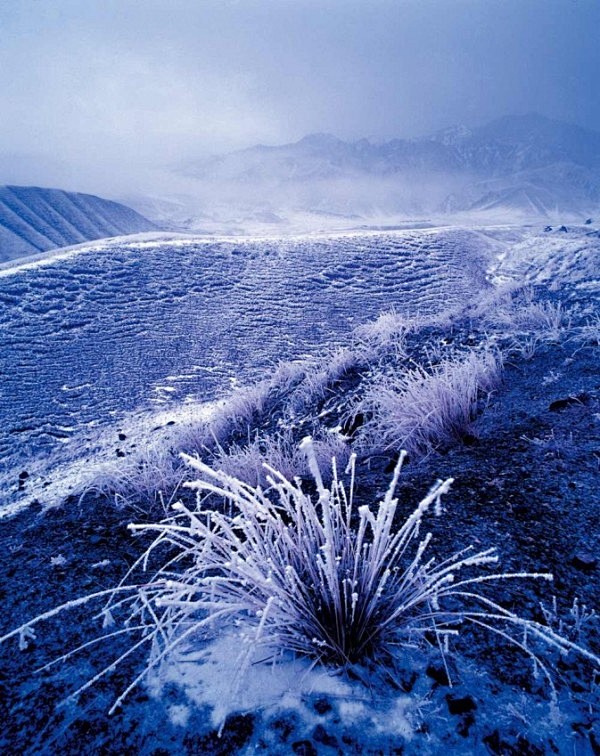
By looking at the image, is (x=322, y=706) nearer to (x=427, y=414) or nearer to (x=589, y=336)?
(x=427, y=414)

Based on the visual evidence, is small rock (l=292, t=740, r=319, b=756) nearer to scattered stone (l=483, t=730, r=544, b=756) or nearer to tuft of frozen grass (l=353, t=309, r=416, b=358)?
scattered stone (l=483, t=730, r=544, b=756)

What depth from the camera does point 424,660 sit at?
0.73 metres

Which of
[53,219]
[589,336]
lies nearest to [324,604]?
[589,336]

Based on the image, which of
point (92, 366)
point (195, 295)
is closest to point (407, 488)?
point (92, 366)

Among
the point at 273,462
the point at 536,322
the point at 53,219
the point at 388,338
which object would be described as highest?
the point at 53,219

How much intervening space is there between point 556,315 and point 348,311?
2750 mm

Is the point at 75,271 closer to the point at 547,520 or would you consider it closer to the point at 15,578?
the point at 15,578

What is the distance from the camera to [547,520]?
1116mm

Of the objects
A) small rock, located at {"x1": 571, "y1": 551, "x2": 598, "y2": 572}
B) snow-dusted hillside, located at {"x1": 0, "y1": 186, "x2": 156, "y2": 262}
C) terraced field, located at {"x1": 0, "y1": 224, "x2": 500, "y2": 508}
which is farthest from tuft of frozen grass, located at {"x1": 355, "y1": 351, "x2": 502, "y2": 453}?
snow-dusted hillside, located at {"x1": 0, "y1": 186, "x2": 156, "y2": 262}

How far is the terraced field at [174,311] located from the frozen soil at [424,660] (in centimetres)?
212

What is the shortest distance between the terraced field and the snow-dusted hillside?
140 feet

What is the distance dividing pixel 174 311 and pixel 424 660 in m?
4.94

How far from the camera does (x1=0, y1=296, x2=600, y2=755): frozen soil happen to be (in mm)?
630

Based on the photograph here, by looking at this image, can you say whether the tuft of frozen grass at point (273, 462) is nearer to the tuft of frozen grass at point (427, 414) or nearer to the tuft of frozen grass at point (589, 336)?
the tuft of frozen grass at point (427, 414)
